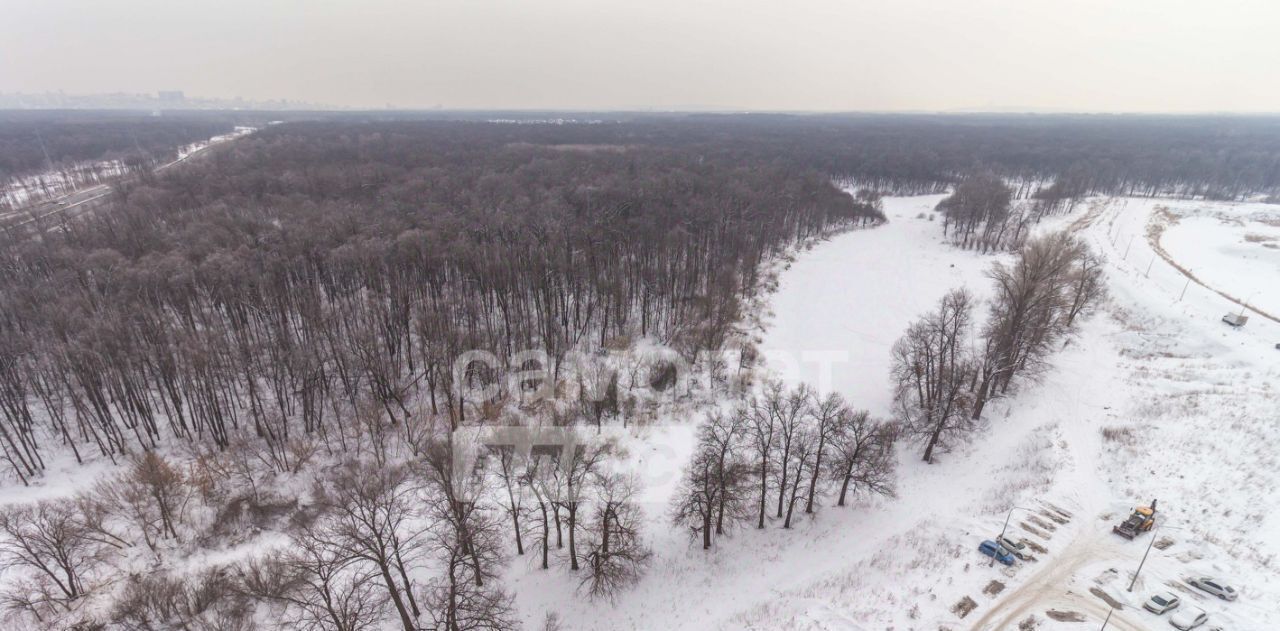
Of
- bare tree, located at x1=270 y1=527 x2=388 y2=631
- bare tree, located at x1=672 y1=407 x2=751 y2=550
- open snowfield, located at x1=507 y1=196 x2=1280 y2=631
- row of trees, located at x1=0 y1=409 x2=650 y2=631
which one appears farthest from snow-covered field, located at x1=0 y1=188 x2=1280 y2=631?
bare tree, located at x1=270 y1=527 x2=388 y2=631

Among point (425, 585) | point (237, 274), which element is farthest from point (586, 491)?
point (237, 274)

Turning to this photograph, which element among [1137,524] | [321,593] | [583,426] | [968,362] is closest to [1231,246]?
[968,362]

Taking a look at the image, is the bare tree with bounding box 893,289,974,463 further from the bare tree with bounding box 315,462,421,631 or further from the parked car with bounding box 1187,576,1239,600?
the bare tree with bounding box 315,462,421,631

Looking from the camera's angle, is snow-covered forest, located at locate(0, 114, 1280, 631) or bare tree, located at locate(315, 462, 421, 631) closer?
bare tree, located at locate(315, 462, 421, 631)

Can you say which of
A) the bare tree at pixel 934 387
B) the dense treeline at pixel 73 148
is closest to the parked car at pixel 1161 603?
the bare tree at pixel 934 387

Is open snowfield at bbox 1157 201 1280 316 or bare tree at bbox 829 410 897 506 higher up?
open snowfield at bbox 1157 201 1280 316

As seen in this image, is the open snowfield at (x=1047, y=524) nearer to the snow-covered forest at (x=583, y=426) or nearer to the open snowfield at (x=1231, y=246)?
the snow-covered forest at (x=583, y=426)
